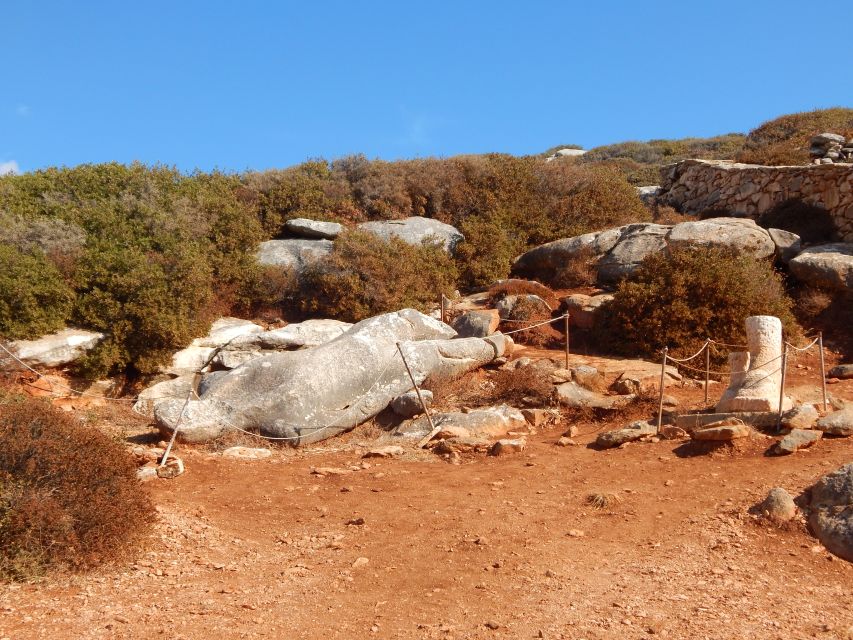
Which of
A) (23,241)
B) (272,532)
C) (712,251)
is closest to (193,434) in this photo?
(272,532)

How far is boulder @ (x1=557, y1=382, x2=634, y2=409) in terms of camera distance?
10.6 metres

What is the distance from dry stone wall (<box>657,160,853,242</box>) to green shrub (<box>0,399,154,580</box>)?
17031 mm

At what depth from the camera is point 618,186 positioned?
2058cm

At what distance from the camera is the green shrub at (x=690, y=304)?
506 inches

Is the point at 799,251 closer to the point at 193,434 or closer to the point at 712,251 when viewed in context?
the point at 712,251

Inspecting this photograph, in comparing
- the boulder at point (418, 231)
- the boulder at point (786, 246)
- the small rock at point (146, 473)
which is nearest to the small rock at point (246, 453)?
the small rock at point (146, 473)

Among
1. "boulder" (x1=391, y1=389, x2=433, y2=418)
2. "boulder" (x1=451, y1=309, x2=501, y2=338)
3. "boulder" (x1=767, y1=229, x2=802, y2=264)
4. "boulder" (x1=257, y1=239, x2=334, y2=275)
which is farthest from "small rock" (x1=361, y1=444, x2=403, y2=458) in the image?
"boulder" (x1=767, y1=229, x2=802, y2=264)

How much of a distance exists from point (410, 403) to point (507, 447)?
2187 millimetres

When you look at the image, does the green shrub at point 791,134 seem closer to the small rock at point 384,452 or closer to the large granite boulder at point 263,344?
the large granite boulder at point 263,344

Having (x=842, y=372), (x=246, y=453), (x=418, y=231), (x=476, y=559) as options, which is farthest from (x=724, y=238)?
(x=476, y=559)

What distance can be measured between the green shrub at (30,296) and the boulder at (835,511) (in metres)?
12.4

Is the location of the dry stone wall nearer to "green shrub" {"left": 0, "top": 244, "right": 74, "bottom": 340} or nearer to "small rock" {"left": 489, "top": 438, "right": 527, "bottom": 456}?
"small rock" {"left": 489, "top": 438, "right": 527, "bottom": 456}

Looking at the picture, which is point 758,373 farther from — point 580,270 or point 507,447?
point 580,270


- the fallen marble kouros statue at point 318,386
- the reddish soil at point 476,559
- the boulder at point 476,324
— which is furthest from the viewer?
the boulder at point 476,324
